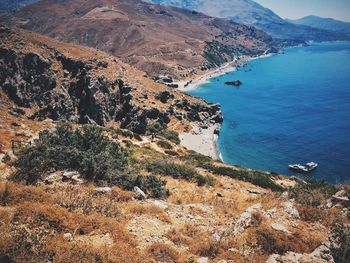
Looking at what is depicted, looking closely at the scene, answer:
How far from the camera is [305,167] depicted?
84438 mm

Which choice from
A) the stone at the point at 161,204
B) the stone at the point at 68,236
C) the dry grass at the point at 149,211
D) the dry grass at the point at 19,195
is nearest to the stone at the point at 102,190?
the dry grass at the point at 149,211

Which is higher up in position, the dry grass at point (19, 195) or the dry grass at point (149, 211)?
the dry grass at point (19, 195)

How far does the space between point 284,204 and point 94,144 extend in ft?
59.3

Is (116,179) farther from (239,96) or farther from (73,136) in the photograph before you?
(239,96)

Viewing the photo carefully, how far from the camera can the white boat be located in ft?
273

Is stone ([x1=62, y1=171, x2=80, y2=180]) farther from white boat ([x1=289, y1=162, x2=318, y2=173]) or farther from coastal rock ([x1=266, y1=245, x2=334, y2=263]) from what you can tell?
white boat ([x1=289, y1=162, x2=318, y2=173])

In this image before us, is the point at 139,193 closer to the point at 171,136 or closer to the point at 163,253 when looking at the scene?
the point at 163,253

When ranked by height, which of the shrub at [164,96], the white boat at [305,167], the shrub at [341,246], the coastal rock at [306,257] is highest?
the shrub at [341,246]

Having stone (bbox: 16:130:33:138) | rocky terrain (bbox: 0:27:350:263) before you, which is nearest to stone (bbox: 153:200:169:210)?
rocky terrain (bbox: 0:27:350:263)

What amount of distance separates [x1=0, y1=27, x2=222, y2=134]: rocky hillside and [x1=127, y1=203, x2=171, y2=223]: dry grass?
3282 inches

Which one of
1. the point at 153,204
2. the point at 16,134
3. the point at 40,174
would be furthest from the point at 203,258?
the point at 16,134

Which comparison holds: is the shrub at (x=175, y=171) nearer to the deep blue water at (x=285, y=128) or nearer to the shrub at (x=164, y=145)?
the shrub at (x=164, y=145)

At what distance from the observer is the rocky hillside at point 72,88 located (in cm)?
10194

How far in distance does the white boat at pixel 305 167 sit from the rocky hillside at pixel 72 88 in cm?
4300
